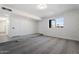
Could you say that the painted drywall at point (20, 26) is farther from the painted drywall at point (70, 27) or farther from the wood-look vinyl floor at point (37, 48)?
the painted drywall at point (70, 27)

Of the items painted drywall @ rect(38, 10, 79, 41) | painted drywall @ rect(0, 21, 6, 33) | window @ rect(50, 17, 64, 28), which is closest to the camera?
painted drywall @ rect(38, 10, 79, 41)

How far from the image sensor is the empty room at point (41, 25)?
166 inches

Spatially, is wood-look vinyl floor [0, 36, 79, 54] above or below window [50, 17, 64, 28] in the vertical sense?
below

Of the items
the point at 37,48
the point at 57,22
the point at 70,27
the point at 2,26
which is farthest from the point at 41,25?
the point at 2,26

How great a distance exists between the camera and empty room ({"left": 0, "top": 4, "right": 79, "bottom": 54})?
4207 millimetres

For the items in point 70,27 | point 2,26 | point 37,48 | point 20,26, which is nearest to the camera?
point 37,48

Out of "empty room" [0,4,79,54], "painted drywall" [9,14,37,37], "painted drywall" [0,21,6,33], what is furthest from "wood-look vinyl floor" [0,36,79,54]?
"painted drywall" [0,21,6,33]

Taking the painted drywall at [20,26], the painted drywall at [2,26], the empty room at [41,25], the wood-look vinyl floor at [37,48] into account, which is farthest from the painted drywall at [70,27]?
the painted drywall at [2,26]

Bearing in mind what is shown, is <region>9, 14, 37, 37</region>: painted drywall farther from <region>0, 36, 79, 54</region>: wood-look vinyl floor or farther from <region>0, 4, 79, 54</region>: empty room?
<region>0, 36, 79, 54</region>: wood-look vinyl floor

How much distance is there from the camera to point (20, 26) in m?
7.01

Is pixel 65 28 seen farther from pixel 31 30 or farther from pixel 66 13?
pixel 31 30

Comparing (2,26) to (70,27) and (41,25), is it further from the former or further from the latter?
(70,27)

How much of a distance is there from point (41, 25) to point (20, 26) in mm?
3101
